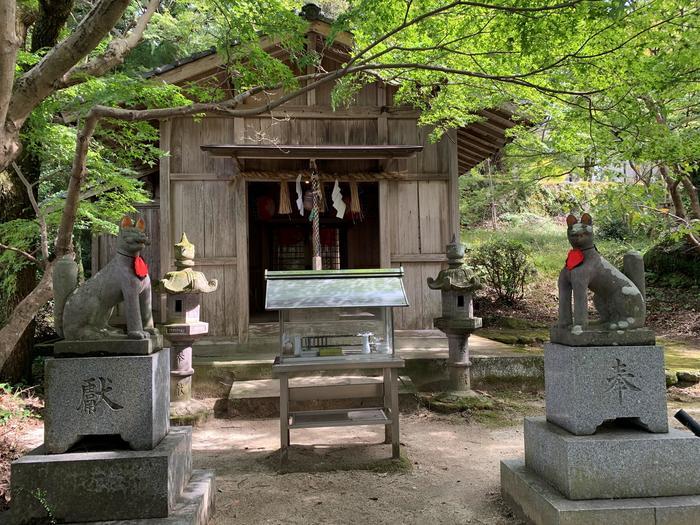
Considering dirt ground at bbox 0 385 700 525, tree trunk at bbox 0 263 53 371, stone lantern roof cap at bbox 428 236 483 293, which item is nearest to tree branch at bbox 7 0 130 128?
tree trunk at bbox 0 263 53 371

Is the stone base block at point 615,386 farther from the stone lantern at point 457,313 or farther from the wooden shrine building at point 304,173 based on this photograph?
the wooden shrine building at point 304,173

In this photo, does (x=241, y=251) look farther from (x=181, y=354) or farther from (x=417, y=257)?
(x=417, y=257)

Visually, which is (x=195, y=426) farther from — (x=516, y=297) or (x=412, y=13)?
(x=516, y=297)

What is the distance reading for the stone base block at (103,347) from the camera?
3309 millimetres

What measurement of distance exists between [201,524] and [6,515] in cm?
126

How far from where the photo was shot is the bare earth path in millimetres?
3895

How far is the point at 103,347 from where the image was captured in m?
3.33

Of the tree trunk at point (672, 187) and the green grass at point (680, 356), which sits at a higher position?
the tree trunk at point (672, 187)

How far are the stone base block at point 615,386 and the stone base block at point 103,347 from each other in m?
3.18

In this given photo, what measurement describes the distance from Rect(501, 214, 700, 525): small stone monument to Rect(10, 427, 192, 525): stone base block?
8.88ft

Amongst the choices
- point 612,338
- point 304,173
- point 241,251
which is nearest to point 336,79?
point 304,173

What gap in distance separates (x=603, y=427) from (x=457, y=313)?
11.6 ft

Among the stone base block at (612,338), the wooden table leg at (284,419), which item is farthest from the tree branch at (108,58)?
the stone base block at (612,338)

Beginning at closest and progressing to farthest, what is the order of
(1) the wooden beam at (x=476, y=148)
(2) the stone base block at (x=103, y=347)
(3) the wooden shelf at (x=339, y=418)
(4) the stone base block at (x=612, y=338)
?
(2) the stone base block at (x=103, y=347), (4) the stone base block at (x=612, y=338), (3) the wooden shelf at (x=339, y=418), (1) the wooden beam at (x=476, y=148)
